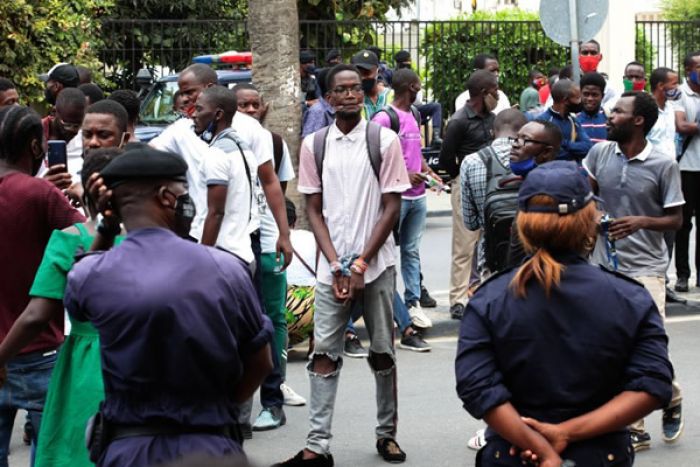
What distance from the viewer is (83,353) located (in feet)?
15.3

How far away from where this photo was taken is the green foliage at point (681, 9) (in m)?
43.6

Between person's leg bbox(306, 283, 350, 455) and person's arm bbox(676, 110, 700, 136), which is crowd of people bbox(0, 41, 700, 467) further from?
person's arm bbox(676, 110, 700, 136)

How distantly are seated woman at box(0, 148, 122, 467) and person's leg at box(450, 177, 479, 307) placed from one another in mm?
6571

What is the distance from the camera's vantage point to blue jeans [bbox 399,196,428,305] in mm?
10695

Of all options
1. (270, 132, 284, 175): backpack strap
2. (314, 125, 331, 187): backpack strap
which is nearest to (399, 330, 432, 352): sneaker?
(270, 132, 284, 175): backpack strap

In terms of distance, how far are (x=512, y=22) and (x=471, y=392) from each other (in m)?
20.0

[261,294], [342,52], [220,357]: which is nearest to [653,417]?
[261,294]

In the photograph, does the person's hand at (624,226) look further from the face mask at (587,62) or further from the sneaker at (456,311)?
the face mask at (587,62)

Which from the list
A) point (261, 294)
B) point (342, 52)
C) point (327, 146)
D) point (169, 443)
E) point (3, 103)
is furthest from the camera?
point (342, 52)

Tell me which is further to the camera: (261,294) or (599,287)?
(261,294)

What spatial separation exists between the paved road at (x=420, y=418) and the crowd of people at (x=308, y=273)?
147 mm

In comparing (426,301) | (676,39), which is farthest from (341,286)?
(676,39)

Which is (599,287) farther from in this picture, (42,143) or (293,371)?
(293,371)

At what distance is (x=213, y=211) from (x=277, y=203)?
0.89 meters
